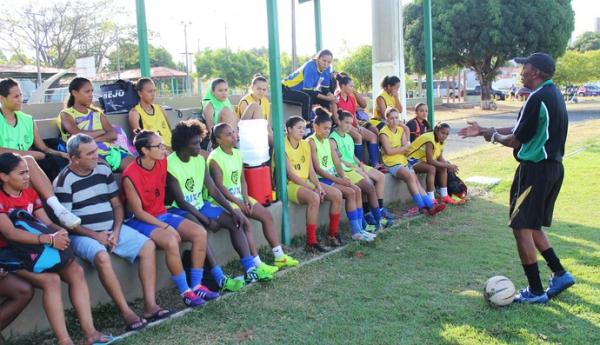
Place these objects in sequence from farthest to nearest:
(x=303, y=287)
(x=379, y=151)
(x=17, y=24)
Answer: (x=17, y=24)
(x=379, y=151)
(x=303, y=287)

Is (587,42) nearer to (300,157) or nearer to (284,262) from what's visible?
(300,157)

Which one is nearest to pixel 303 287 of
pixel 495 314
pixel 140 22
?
pixel 495 314

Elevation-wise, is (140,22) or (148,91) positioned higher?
(140,22)

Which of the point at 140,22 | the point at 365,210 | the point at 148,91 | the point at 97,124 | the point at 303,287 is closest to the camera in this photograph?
the point at 303,287

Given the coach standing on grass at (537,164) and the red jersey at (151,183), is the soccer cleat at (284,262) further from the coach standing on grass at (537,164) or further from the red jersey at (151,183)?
the coach standing on grass at (537,164)

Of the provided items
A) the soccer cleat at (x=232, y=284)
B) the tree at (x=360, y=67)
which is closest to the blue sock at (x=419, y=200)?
the soccer cleat at (x=232, y=284)

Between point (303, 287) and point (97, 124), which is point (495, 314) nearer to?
point (303, 287)

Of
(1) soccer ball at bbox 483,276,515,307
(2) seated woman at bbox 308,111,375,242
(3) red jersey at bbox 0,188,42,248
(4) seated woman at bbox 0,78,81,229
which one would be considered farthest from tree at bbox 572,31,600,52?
(3) red jersey at bbox 0,188,42,248

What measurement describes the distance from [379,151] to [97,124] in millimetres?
4589

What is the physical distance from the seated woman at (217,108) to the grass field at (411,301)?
214cm

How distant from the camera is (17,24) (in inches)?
1569

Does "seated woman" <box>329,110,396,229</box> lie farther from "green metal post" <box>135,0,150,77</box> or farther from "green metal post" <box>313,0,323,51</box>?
"green metal post" <box>313,0,323,51</box>

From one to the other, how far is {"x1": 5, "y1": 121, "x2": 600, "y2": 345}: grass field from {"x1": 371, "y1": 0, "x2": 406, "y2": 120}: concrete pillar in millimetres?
5803

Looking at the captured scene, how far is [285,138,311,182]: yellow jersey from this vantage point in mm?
6855
